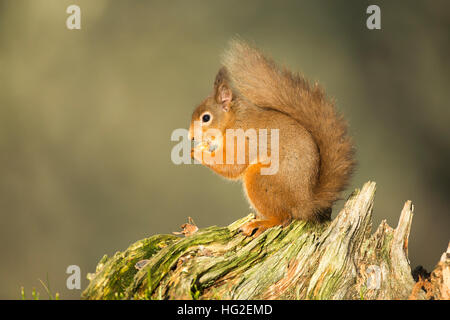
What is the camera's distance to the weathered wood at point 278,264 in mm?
1712

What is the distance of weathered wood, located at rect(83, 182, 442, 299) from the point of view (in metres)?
1.71

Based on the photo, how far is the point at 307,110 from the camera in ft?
6.44

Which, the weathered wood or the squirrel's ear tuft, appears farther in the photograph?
the squirrel's ear tuft

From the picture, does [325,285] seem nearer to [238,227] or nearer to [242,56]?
[238,227]

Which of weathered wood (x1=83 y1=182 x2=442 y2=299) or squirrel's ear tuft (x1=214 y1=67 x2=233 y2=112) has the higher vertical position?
squirrel's ear tuft (x1=214 y1=67 x2=233 y2=112)

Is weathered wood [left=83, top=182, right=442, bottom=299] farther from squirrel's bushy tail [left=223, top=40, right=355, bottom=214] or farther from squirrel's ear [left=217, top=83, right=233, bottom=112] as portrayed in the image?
squirrel's ear [left=217, top=83, right=233, bottom=112]

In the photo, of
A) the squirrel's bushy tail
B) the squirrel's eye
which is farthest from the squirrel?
the squirrel's eye

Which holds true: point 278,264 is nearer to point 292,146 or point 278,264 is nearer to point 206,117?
point 292,146

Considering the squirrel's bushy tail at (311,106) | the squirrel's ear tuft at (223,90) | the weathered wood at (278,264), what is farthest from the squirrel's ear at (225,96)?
the weathered wood at (278,264)

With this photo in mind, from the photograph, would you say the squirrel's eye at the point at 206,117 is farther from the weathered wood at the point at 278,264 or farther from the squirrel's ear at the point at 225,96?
the weathered wood at the point at 278,264

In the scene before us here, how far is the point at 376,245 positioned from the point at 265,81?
0.84m

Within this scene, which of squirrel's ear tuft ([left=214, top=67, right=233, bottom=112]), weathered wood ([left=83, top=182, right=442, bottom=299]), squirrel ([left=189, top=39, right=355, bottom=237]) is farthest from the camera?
squirrel's ear tuft ([left=214, top=67, right=233, bottom=112])

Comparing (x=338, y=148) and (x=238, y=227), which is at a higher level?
(x=338, y=148)
